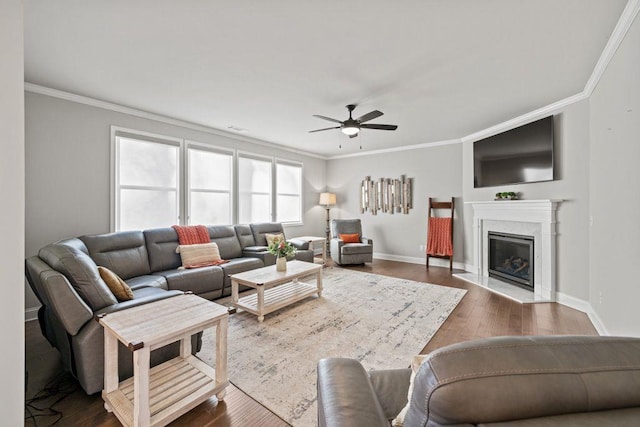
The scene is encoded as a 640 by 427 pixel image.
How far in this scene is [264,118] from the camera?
421 centimetres

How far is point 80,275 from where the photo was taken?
1852 mm

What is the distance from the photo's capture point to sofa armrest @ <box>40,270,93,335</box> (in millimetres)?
1654

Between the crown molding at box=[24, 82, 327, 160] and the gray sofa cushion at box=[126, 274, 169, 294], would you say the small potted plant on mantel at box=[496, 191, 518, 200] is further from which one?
the gray sofa cushion at box=[126, 274, 169, 294]

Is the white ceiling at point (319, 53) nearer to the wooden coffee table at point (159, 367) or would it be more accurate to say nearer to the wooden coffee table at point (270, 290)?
the wooden coffee table at point (159, 367)

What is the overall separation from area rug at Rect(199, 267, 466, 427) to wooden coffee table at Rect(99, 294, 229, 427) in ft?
0.96

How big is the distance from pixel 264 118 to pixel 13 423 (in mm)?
3876

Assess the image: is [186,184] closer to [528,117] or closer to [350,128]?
[350,128]

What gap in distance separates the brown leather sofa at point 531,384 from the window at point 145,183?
4.36 metres

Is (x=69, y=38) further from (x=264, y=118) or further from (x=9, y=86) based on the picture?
(x=264, y=118)

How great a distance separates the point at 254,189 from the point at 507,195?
177 inches

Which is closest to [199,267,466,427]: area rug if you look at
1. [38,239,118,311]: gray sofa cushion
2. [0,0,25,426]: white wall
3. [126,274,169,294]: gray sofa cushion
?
[126,274,169,294]: gray sofa cushion

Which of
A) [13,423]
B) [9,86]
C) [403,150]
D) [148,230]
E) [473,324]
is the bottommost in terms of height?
[473,324]

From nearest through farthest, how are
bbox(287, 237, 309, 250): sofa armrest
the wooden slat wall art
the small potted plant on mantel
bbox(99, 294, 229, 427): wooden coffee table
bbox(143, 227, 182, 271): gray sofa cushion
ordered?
bbox(99, 294, 229, 427): wooden coffee table
bbox(143, 227, 182, 271): gray sofa cushion
the small potted plant on mantel
bbox(287, 237, 309, 250): sofa armrest
the wooden slat wall art

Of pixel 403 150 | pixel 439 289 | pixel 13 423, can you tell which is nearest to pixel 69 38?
pixel 13 423
